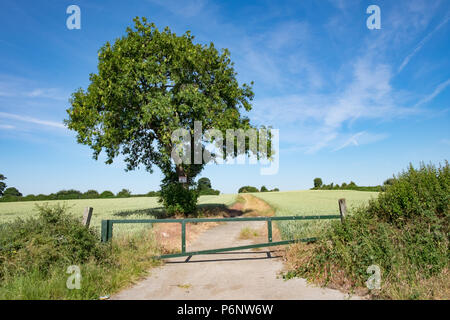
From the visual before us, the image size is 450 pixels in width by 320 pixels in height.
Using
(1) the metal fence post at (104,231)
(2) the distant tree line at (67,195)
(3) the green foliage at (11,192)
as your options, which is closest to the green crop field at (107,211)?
(1) the metal fence post at (104,231)

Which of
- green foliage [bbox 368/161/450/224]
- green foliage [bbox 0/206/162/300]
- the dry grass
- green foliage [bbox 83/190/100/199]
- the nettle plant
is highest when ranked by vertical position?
the nettle plant

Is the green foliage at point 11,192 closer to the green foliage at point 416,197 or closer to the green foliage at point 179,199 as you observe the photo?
the green foliage at point 179,199

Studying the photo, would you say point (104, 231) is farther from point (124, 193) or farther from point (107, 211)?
point (124, 193)

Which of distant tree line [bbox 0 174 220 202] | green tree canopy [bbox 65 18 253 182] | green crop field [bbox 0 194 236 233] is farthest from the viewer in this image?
distant tree line [bbox 0 174 220 202]

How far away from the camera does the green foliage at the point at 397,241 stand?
571 centimetres

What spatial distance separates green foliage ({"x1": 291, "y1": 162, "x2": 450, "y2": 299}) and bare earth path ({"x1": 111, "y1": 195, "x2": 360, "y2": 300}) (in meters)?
0.76

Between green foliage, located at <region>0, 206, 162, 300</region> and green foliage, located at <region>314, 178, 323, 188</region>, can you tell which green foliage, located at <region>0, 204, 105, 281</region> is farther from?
green foliage, located at <region>314, 178, 323, 188</region>

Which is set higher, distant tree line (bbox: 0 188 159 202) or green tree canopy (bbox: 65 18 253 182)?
green tree canopy (bbox: 65 18 253 182)

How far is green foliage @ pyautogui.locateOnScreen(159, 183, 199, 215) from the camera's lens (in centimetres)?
1848

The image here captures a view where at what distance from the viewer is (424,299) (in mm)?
4820

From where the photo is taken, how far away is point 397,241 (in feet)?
21.8

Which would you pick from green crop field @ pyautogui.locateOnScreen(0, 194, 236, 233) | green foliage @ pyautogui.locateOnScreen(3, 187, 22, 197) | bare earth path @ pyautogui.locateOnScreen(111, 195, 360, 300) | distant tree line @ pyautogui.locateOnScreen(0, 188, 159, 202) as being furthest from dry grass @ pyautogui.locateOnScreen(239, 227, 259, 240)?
green foliage @ pyautogui.locateOnScreen(3, 187, 22, 197)

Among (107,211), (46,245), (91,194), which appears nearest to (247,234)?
(46,245)

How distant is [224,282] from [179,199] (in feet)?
42.1
